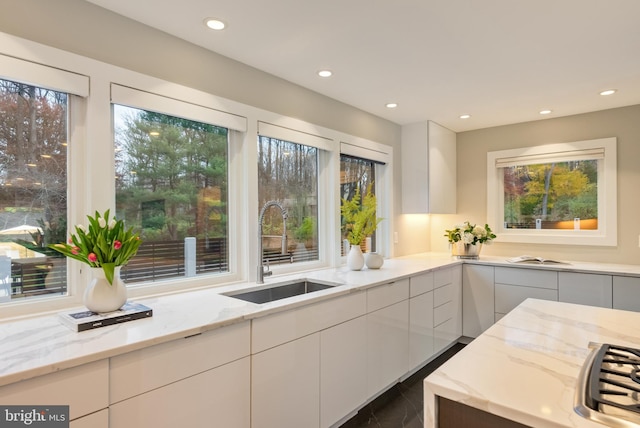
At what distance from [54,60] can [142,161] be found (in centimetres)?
61

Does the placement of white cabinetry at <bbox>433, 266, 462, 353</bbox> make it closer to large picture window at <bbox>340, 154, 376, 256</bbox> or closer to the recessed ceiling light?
large picture window at <bbox>340, 154, 376, 256</bbox>

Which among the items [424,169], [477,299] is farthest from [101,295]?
[477,299]

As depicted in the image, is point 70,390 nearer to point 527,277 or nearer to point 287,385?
point 287,385

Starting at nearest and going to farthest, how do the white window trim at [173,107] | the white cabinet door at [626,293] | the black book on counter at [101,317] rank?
the black book on counter at [101,317] → the white window trim at [173,107] → the white cabinet door at [626,293]

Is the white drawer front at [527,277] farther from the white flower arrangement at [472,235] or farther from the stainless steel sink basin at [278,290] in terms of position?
the stainless steel sink basin at [278,290]

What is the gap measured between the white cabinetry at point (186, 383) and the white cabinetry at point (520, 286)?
2.76 m

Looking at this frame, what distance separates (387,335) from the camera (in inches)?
102

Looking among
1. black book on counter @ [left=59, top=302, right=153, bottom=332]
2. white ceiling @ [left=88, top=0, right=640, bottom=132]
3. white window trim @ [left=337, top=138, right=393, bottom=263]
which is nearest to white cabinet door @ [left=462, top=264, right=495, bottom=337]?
white window trim @ [left=337, top=138, right=393, bottom=263]

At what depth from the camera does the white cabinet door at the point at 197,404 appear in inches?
51.9

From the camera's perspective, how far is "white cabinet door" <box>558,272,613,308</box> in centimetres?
296

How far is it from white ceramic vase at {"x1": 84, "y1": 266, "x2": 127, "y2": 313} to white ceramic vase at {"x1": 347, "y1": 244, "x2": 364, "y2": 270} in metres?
1.76

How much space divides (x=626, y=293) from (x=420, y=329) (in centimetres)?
167

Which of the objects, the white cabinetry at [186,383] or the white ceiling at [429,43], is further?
the white ceiling at [429,43]

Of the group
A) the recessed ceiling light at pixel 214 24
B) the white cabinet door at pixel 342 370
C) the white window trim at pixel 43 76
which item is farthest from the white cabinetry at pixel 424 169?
the white window trim at pixel 43 76
